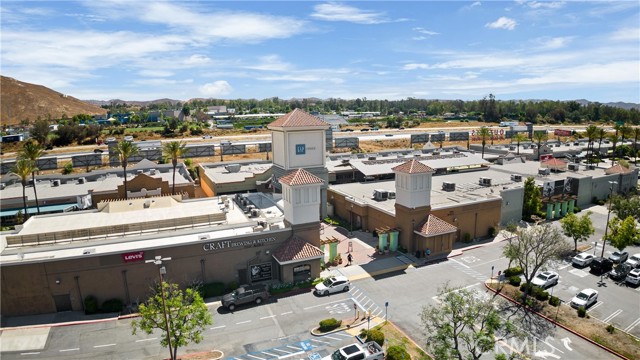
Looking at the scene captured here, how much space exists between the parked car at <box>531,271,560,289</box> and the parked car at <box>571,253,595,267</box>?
525cm

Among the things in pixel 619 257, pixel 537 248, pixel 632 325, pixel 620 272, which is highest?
pixel 537 248

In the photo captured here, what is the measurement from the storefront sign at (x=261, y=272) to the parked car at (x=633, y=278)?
36.6 metres

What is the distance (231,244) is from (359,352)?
666 inches

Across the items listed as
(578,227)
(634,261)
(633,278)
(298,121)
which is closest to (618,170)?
(634,261)

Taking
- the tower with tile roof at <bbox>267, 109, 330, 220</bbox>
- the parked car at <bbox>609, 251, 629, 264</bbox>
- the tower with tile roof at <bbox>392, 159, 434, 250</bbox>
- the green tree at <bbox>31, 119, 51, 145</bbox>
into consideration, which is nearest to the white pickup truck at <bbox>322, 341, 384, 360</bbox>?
the tower with tile roof at <bbox>392, 159, 434, 250</bbox>

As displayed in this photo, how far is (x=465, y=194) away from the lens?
6038 cm

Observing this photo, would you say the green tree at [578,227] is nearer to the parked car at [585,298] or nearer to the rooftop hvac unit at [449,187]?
the parked car at [585,298]

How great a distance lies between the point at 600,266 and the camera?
147ft

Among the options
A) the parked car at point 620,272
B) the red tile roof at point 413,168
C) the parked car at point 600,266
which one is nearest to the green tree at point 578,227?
the parked car at point 600,266

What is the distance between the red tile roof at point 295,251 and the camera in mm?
41406

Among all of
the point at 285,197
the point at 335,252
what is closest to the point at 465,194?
the point at 335,252

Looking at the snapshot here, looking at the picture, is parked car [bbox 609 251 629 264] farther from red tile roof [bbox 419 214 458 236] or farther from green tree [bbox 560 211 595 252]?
red tile roof [bbox 419 214 458 236]

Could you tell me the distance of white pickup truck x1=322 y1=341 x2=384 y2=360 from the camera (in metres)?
29.2

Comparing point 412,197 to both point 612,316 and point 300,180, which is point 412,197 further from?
point 612,316
